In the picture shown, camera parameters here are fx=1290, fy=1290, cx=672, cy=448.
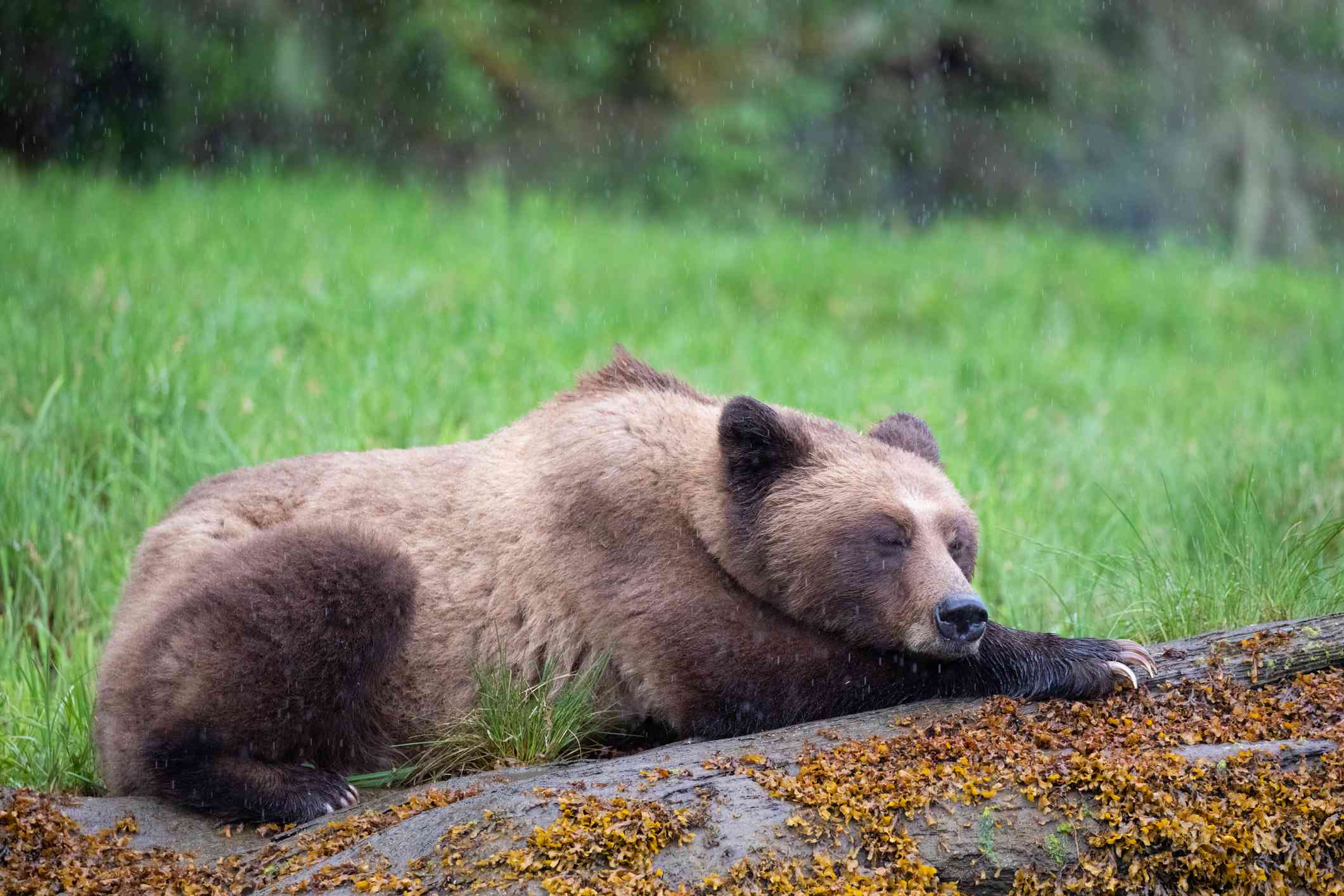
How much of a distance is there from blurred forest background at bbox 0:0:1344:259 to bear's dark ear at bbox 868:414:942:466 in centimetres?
786

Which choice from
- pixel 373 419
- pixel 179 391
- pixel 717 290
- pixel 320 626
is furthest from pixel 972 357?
pixel 320 626

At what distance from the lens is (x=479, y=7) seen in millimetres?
11680

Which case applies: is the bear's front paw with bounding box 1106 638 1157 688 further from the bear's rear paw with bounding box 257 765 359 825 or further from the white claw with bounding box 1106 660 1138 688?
the bear's rear paw with bounding box 257 765 359 825

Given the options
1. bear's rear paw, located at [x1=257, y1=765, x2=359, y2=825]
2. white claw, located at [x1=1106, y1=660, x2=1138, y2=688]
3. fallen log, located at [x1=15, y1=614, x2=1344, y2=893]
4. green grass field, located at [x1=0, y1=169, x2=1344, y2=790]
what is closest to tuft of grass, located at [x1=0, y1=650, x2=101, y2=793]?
green grass field, located at [x1=0, y1=169, x2=1344, y2=790]

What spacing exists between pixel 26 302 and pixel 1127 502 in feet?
22.5

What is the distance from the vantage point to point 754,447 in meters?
4.23

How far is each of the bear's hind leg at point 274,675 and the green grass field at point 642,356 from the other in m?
0.93

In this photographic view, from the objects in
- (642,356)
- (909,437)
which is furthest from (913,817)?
(642,356)

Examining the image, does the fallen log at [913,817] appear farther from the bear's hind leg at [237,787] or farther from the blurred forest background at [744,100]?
the blurred forest background at [744,100]

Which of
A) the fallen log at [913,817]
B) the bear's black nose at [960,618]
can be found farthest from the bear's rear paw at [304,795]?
the bear's black nose at [960,618]

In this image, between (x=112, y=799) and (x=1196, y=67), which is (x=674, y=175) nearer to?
(x=1196, y=67)

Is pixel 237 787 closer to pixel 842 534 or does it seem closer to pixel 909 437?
pixel 842 534

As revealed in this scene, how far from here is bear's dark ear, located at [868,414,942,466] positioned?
4.68 m

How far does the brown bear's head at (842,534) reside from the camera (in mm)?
4004
